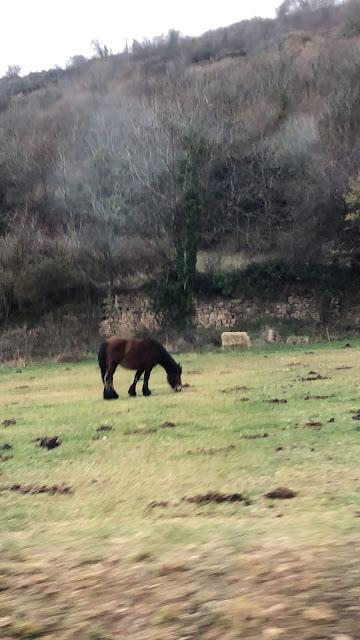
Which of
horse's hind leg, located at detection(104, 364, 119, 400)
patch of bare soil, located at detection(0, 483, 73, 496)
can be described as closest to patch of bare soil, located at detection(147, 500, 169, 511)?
patch of bare soil, located at detection(0, 483, 73, 496)

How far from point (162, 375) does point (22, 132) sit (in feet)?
156

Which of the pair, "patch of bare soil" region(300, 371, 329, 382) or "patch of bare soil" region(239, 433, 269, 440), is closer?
"patch of bare soil" region(239, 433, 269, 440)

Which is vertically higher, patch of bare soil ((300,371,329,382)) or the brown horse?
the brown horse

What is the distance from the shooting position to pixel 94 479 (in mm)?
8641

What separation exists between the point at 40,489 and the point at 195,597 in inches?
185

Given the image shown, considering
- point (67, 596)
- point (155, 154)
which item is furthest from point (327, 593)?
point (155, 154)

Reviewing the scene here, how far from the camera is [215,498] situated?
23.4 ft

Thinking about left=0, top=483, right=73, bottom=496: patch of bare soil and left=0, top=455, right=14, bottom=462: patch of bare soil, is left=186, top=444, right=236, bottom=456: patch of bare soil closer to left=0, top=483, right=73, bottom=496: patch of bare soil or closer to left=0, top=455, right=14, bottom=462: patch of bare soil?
left=0, top=483, right=73, bottom=496: patch of bare soil

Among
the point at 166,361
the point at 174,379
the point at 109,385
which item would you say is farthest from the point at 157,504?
the point at 174,379

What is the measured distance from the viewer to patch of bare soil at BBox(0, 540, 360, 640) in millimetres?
3602

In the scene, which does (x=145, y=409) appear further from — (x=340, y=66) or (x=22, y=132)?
(x=22, y=132)

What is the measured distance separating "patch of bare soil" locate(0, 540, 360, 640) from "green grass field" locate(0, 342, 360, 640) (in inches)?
0.4

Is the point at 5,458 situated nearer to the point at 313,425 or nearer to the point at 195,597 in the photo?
the point at 313,425

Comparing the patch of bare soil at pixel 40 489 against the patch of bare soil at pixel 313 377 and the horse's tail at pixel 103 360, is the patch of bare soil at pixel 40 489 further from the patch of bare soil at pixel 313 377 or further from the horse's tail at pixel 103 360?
the patch of bare soil at pixel 313 377
